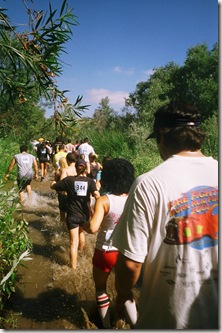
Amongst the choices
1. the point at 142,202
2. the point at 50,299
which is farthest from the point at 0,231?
the point at 142,202

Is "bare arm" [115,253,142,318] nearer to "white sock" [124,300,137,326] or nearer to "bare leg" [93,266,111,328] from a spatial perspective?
"white sock" [124,300,137,326]

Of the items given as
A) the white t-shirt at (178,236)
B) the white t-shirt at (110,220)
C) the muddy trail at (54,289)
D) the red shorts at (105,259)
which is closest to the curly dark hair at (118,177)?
the white t-shirt at (110,220)

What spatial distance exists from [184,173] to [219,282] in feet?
1.50

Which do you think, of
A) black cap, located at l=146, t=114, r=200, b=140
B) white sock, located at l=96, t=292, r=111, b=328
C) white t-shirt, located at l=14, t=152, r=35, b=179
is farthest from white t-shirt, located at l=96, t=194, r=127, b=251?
white t-shirt, located at l=14, t=152, r=35, b=179

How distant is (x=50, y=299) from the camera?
2893 mm

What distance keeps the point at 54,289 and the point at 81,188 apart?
45.1 inches

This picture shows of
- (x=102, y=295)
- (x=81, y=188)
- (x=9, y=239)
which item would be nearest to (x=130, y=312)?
(x=102, y=295)

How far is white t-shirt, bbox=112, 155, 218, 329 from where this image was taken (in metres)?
1.06

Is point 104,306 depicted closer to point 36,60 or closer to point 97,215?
point 97,215

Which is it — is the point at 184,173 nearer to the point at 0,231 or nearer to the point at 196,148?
the point at 196,148

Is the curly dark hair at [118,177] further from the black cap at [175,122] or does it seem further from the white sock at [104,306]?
the black cap at [175,122]

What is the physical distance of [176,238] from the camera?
1.06 m

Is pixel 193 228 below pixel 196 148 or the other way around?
below

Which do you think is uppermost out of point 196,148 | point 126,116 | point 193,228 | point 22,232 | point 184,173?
point 126,116
